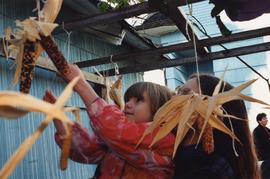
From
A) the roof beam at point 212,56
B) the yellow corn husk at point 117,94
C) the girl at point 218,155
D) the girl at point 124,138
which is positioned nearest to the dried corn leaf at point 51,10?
the girl at point 124,138

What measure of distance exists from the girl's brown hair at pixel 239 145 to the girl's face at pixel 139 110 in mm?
237

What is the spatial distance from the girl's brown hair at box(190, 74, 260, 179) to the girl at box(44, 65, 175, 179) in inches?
7.6

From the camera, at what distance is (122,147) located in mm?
1430

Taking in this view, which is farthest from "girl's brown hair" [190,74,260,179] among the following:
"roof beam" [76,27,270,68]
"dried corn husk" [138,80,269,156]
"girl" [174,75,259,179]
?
"roof beam" [76,27,270,68]

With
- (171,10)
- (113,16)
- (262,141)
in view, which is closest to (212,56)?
(171,10)

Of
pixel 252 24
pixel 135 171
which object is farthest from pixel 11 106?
pixel 252 24

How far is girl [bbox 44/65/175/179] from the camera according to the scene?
4.42ft

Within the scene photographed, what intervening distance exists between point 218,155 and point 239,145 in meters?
0.14

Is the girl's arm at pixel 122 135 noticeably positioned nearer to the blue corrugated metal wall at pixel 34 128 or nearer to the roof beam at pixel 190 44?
the blue corrugated metal wall at pixel 34 128

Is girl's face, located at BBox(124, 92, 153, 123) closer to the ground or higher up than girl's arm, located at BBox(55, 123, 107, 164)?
higher up

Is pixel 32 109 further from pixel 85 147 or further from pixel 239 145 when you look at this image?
pixel 85 147

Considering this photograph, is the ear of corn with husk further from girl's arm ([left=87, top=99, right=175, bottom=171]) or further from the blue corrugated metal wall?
the blue corrugated metal wall

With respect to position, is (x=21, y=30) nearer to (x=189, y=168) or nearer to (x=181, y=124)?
(x=181, y=124)

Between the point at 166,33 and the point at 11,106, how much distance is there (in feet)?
22.5
